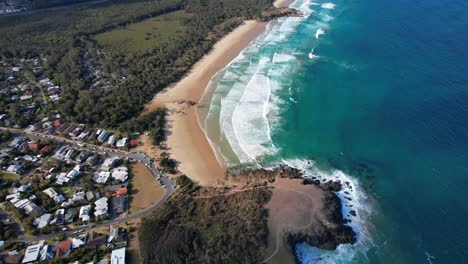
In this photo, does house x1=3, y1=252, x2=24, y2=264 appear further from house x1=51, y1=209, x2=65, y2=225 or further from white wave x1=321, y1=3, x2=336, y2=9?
white wave x1=321, y1=3, x2=336, y2=9

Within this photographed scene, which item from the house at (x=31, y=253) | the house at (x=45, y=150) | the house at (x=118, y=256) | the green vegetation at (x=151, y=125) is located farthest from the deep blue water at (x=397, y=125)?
the house at (x=45, y=150)

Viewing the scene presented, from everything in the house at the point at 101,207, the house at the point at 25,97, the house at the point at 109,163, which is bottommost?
the house at the point at 101,207

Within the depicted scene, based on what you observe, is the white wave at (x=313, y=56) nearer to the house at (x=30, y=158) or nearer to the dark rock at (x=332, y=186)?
the dark rock at (x=332, y=186)

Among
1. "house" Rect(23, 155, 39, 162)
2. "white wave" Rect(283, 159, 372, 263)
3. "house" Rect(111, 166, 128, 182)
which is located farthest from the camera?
"house" Rect(23, 155, 39, 162)

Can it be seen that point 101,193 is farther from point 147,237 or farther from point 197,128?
point 197,128

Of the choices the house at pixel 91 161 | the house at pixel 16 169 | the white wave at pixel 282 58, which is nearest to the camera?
the house at pixel 16 169

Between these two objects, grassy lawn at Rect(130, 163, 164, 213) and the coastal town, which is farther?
grassy lawn at Rect(130, 163, 164, 213)

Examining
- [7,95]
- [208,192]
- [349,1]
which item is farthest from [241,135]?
[349,1]

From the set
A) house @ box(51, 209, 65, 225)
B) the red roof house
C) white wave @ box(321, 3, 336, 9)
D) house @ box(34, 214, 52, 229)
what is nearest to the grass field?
the red roof house
